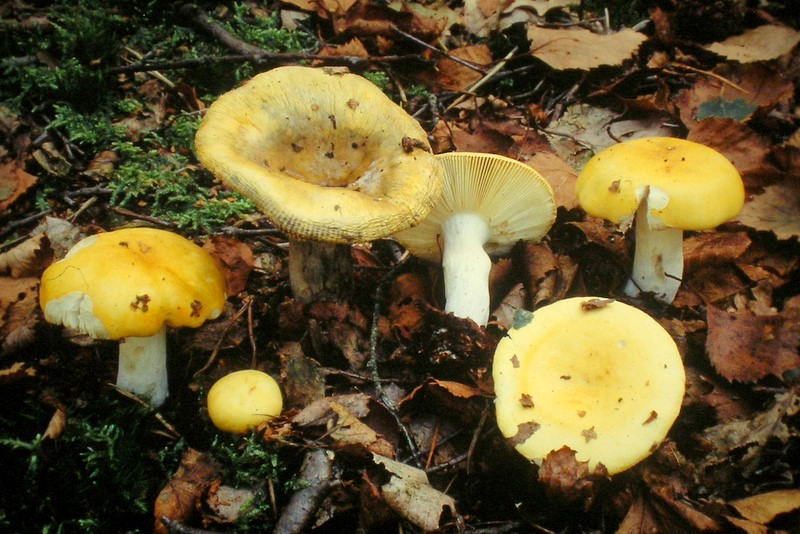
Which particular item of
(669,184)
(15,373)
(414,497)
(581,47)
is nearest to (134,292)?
(15,373)

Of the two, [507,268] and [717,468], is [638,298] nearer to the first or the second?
[507,268]

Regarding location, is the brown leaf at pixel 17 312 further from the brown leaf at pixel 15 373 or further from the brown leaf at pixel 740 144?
the brown leaf at pixel 740 144

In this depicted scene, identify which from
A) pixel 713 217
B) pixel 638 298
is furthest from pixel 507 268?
pixel 713 217

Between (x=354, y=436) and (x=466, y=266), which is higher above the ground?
(x=466, y=266)

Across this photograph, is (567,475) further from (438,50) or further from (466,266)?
(438,50)

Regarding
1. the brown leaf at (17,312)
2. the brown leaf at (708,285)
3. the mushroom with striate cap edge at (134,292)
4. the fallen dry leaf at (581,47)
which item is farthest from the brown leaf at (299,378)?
the fallen dry leaf at (581,47)

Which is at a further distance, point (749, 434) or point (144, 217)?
point (144, 217)
